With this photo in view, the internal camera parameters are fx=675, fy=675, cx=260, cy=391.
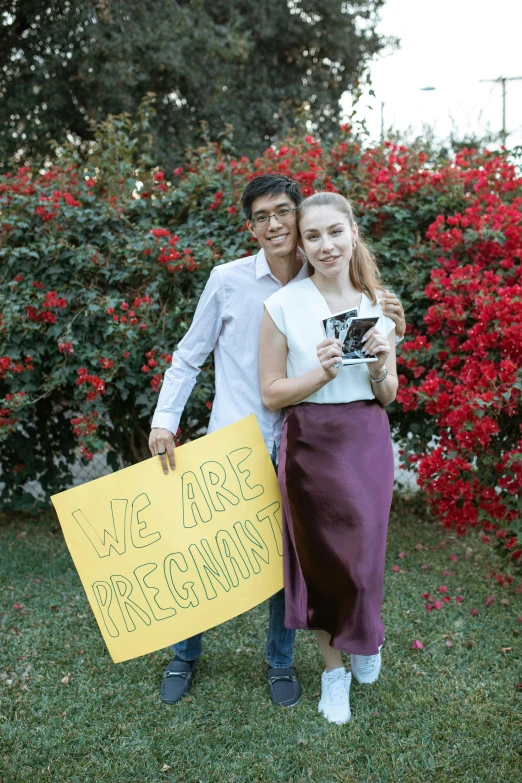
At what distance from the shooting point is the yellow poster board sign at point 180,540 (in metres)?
2.31

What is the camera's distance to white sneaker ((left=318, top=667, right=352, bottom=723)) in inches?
90.2

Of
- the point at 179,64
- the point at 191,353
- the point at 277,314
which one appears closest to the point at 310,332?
the point at 277,314

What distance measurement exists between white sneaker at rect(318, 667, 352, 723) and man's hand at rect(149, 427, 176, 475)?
36.4 inches

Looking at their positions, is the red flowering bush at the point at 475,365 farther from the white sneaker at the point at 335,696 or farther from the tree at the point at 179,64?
the tree at the point at 179,64

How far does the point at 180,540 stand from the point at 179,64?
10.7m

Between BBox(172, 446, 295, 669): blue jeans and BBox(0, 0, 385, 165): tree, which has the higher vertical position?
BBox(0, 0, 385, 165): tree

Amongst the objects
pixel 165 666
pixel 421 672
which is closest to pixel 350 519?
pixel 421 672

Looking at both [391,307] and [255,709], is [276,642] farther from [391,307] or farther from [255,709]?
[391,307]

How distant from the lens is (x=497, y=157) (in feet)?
13.3

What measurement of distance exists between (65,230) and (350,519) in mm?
2698

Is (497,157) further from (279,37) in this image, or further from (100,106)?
(279,37)

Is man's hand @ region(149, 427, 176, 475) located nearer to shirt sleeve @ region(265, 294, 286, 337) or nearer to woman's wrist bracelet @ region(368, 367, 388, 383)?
shirt sleeve @ region(265, 294, 286, 337)

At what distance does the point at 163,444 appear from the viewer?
7.54 feet

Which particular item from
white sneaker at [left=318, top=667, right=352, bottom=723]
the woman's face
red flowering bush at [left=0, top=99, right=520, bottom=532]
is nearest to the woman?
the woman's face
